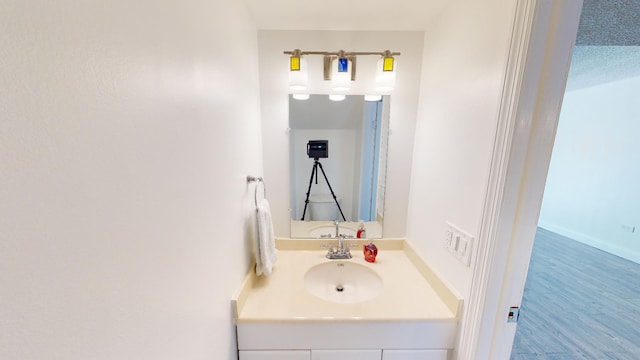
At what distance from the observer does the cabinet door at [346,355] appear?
93 centimetres

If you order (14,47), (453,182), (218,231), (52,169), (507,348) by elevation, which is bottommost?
(507,348)

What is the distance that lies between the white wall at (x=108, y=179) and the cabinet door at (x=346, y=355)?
46cm

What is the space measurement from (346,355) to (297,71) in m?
1.38

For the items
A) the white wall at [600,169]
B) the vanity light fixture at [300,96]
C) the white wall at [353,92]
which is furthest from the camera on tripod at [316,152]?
the white wall at [600,169]

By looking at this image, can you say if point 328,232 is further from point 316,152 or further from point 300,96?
point 300,96

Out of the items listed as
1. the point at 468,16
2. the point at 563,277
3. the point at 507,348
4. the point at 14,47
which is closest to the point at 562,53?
the point at 468,16

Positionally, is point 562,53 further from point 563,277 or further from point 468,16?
point 563,277

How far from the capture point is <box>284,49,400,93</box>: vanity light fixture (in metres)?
1.18

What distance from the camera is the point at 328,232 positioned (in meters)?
1.49

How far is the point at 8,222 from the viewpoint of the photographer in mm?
240

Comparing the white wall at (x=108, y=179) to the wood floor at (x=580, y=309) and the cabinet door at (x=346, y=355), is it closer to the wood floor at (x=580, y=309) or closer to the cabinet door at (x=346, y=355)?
the cabinet door at (x=346, y=355)

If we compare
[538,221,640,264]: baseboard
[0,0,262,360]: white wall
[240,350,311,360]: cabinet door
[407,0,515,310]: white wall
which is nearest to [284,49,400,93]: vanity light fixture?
[407,0,515,310]: white wall

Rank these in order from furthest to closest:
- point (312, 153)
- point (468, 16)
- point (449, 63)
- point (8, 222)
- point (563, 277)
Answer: point (563, 277) → point (312, 153) → point (449, 63) → point (468, 16) → point (8, 222)

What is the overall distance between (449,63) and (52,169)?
1.28 m
